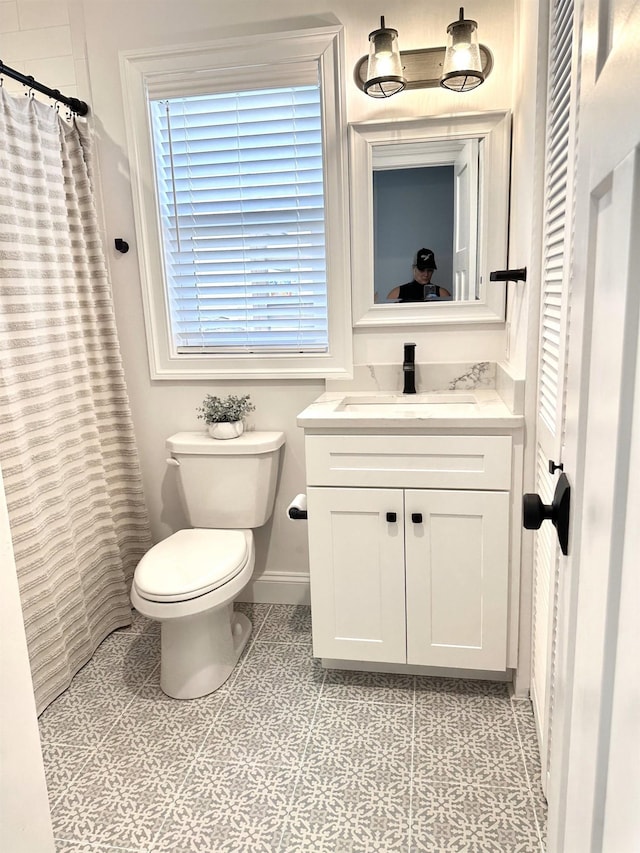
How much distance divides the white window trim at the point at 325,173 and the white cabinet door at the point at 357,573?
61cm

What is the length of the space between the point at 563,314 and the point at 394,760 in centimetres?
132

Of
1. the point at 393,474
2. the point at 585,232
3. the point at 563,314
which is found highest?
the point at 585,232

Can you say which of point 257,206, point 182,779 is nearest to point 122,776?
point 182,779

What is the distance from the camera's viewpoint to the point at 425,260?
7.22 ft

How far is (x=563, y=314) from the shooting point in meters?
1.30

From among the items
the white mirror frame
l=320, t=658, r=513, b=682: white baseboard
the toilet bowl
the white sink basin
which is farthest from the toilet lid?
the white mirror frame

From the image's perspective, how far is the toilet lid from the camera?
189cm

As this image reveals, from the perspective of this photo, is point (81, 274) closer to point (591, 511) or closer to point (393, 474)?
point (393, 474)

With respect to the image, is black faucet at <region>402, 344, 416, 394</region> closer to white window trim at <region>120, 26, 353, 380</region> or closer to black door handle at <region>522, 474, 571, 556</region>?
white window trim at <region>120, 26, 353, 380</region>

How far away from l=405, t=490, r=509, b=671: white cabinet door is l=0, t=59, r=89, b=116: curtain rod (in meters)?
1.82

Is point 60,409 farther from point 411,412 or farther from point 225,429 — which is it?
point 411,412

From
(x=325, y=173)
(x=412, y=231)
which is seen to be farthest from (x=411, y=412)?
(x=325, y=173)

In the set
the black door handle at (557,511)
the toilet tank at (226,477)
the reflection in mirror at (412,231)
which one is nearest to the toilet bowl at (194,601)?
the toilet tank at (226,477)

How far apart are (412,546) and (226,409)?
0.90m
